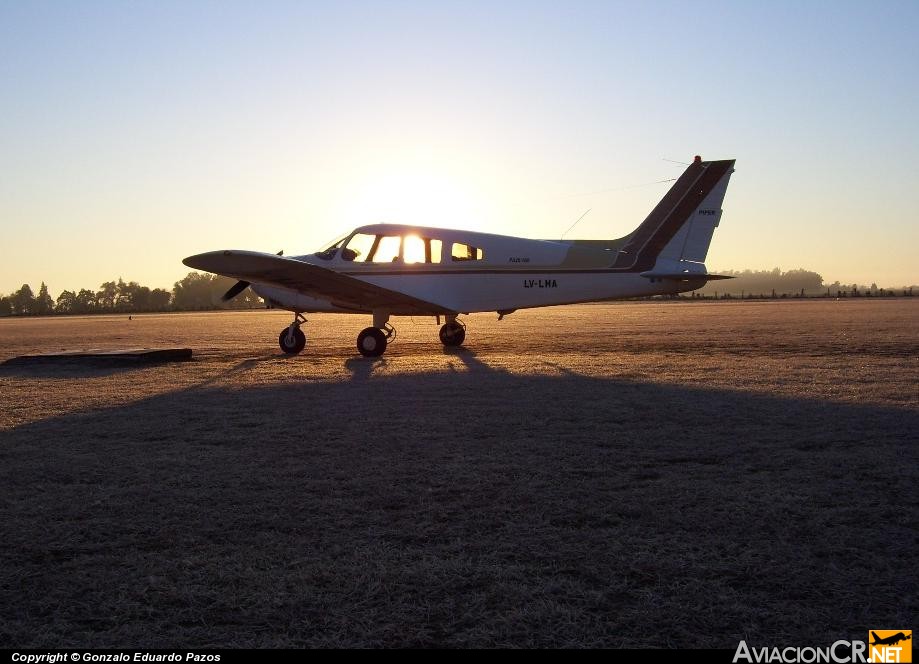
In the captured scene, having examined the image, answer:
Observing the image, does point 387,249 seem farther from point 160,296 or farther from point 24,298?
point 24,298

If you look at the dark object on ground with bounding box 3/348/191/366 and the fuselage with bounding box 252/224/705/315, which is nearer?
the dark object on ground with bounding box 3/348/191/366

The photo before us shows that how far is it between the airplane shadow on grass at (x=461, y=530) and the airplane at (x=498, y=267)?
833cm

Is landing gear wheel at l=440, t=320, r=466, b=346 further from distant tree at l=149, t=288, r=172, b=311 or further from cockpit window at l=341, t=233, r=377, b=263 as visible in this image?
distant tree at l=149, t=288, r=172, b=311

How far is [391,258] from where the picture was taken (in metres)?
16.7

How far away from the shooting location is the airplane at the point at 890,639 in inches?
112

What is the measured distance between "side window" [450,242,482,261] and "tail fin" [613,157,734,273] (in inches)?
119

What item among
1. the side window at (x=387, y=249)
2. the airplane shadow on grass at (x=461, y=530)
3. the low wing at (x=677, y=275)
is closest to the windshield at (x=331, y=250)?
the side window at (x=387, y=249)

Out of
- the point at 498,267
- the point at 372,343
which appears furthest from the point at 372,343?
the point at 498,267

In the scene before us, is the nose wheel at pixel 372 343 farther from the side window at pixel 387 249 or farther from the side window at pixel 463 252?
the side window at pixel 463 252

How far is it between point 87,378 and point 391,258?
268 inches

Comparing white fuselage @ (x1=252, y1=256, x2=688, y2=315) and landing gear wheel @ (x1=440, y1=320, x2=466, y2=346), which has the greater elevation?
white fuselage @ (x1=252, y1=256, x2=688, y2=315)

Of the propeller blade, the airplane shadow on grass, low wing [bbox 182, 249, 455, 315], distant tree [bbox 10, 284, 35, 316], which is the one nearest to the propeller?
the propeller blade

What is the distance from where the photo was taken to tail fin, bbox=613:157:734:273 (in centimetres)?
1594

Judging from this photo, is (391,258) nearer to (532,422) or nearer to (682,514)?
(532,422)
